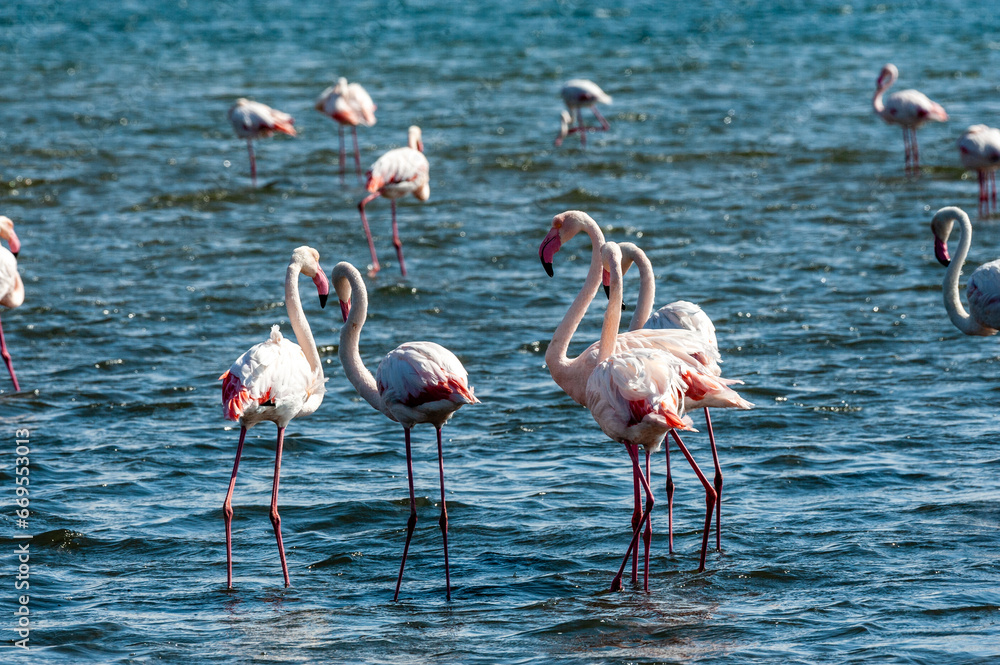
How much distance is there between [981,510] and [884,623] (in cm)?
134

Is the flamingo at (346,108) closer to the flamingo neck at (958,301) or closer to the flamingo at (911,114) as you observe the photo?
the flamingo at (911,114)

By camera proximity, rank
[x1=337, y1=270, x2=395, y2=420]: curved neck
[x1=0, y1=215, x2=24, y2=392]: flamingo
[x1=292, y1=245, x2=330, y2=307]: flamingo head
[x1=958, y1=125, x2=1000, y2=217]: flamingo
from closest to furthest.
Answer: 1. [x1=337, y1=270, x2=395, y2=420]: curved neck
2. [x1=292, y1=245, x2=330, y2=307]: flamingo head
3. [x1=0, y1=215, x2=24, y2=392]: flamingo
4. [x1=958, y1=125, x2=1000, y2=217]: flamingo

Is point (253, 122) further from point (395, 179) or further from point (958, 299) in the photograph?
point (958, 299)

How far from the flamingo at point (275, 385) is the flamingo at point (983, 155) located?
8.57 metres

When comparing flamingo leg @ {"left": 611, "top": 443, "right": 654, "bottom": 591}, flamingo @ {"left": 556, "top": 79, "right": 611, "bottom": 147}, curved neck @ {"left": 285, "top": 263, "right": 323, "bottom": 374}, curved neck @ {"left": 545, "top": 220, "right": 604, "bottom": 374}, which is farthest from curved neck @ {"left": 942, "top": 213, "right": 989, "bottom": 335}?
flamingo @ {"left": 556, "top": 79, "right": 611, "bottom": 147}

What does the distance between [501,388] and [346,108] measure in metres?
7.63

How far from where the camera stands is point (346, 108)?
A: 1510 centimetres

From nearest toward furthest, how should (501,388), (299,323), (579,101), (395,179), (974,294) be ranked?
1. (299,323)
2. (974,294)
3. (501,388)
4. (395,179)
5. (579,101)

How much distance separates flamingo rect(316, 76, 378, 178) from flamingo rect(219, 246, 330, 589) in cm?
908

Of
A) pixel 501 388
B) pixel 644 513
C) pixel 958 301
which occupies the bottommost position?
pixel 501 388

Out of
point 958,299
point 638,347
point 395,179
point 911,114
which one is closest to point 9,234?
point 395,179

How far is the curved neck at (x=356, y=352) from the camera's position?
5.75 meters

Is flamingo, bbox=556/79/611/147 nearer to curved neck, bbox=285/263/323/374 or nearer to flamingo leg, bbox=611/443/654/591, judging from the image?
curved neck, bbox=285/263/323/374

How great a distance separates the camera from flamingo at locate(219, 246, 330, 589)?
5551 millimetres
